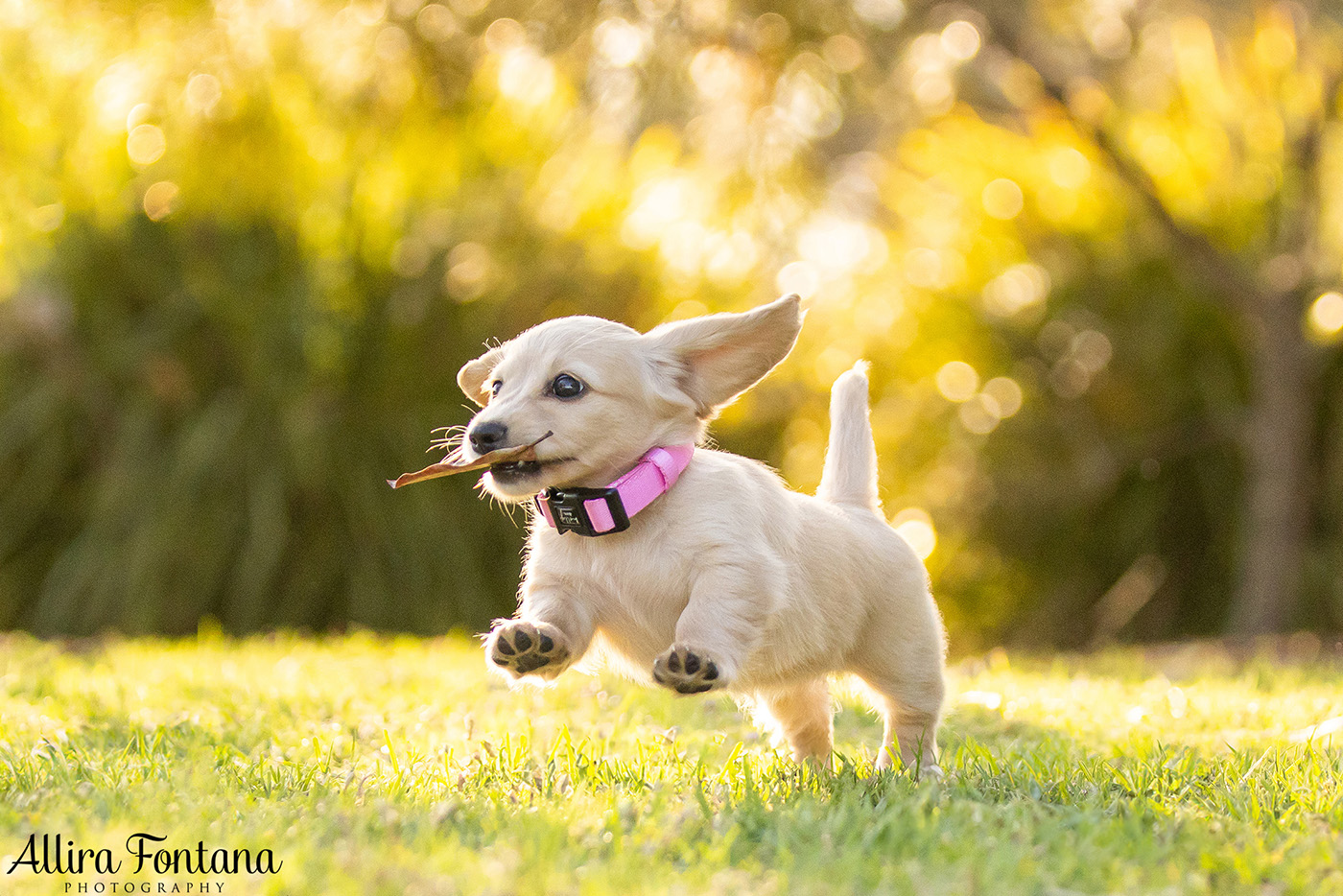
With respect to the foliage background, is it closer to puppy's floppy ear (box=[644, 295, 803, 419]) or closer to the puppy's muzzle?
puppy's floppy ear (box=[644, 295, 803, 419])

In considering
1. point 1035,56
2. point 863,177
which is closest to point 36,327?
point 863,177

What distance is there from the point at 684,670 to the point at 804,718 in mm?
1019

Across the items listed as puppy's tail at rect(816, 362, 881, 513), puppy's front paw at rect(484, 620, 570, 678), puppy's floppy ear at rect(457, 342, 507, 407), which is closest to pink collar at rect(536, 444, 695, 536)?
puppy's front paw at rect(484, 620, 570, 678)

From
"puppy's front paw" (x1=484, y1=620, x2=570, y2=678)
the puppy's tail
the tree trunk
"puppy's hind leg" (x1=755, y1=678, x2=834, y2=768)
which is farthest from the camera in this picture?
the tree trunk

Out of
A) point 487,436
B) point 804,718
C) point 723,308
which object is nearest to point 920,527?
point 723,308

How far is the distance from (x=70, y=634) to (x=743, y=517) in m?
6.52

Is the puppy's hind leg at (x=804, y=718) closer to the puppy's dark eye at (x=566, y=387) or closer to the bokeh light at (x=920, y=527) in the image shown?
the puppy's dark eye at (x=566, y=387)

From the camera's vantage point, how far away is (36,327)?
7.93 m

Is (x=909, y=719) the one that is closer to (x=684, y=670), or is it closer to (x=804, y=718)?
(x=804, y=718)

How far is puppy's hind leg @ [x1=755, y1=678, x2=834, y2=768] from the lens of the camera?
126 inches

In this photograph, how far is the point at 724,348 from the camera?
2.76m

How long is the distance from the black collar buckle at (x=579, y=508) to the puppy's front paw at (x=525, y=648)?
24cm

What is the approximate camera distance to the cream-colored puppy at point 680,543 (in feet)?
8.16

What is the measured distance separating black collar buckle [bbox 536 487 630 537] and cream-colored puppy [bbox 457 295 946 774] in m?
0.04
